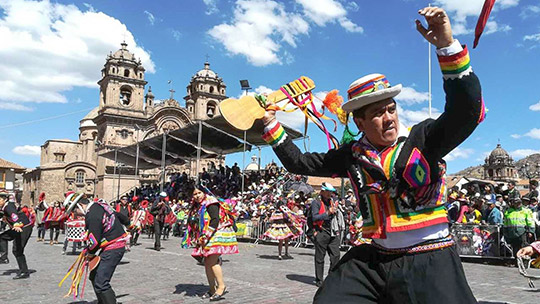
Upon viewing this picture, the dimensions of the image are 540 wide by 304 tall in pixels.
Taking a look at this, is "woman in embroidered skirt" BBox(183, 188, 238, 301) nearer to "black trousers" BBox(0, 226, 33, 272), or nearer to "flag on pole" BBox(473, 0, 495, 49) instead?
"black trousers" BBox(0, 226, 33, 272)

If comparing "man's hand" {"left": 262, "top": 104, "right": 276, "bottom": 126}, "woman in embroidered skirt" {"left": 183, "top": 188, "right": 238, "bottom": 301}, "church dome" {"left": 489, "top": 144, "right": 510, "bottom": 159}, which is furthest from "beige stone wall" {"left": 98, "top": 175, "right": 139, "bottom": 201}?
"church dome" {"left": 489, "top": 144, "right": 510, "bottom": 159}

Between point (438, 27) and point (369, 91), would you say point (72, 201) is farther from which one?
point (438, 27)

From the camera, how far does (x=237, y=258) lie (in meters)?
A: 12.9

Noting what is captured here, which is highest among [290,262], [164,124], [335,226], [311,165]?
[164,124]

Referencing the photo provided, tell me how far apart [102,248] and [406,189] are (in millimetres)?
4786

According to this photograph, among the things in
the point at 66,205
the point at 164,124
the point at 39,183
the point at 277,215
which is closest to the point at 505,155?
the point at 164,124

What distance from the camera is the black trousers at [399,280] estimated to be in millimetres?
2273

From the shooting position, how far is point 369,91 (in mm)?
2602

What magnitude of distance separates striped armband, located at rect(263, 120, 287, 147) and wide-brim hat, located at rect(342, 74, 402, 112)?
58 centimetres

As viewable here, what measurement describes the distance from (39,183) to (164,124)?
56.8 feet

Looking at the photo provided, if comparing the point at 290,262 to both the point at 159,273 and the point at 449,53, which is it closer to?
the point at 159,273

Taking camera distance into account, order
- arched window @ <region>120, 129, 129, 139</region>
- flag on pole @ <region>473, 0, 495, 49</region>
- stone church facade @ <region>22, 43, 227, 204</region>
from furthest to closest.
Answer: arched window @ <region>120, 129, 129, 139</region> → stone church facade @ <region>22, 43, 227, 204</region> → flag on pole @ <region>473, 0, 495, 49</region>

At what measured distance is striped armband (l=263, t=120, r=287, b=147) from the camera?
3129 mm

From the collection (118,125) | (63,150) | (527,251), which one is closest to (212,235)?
(527,251)
